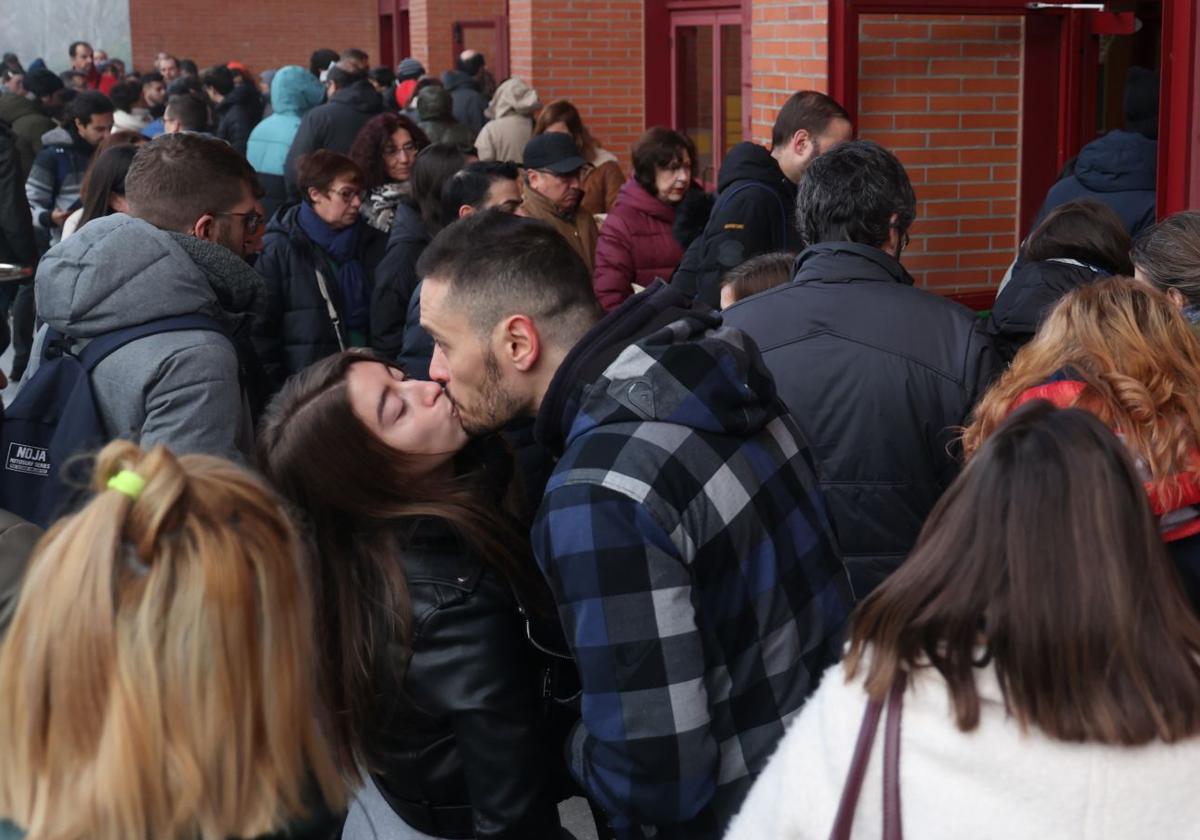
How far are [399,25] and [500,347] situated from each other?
19829 millimetres

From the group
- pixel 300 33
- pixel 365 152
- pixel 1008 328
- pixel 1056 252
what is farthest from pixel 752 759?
pixel 300 33

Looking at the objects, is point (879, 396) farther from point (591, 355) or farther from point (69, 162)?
point (69, 162)

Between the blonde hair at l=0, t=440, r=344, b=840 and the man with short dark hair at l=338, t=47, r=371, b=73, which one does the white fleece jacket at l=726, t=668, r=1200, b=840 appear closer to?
the blonde hair at l=0, t=440, r=344, b=840

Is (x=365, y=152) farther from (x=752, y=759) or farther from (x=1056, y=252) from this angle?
(x=752, y=759)

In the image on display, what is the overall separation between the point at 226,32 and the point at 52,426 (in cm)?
2345

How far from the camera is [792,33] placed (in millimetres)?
6199

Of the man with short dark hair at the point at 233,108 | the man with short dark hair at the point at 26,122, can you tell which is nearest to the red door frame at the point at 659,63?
the man with short dark hair at the point at 233,108

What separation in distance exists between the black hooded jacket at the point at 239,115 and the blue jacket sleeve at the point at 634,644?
10.7 m

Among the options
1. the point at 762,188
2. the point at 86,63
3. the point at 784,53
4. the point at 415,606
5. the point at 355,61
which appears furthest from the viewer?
the point at 86,63

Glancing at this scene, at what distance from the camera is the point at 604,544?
6.63 feet

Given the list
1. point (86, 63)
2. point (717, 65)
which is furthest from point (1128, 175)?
point (86, 63)

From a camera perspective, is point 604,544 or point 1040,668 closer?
point 1040,668

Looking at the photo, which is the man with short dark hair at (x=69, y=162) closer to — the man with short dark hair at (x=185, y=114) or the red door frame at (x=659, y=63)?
the man with short dark hair at (x=185, y=114)

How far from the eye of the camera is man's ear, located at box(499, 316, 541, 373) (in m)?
2.43
